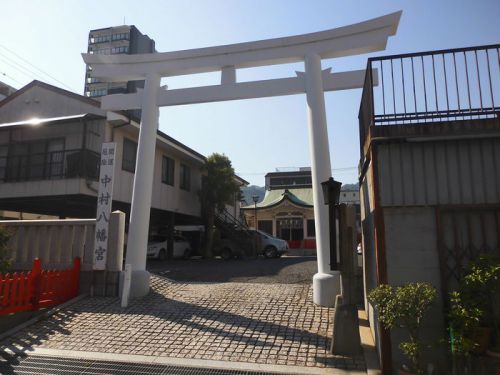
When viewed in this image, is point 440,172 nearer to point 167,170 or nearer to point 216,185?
point 167,170

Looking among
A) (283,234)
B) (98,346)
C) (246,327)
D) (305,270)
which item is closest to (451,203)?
(246,327)

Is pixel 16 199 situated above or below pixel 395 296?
above

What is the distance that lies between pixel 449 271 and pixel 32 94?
19211 mm

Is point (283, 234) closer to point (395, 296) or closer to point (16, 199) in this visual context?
point (16, 199)

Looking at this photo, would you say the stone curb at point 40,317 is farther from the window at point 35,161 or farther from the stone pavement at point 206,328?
the window at point 35,161

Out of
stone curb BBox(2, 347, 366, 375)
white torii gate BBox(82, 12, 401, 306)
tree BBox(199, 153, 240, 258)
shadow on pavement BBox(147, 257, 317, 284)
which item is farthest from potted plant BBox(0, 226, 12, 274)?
tree BBox(199, 153, 240, 258)

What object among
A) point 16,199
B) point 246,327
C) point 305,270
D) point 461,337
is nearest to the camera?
point 461,337

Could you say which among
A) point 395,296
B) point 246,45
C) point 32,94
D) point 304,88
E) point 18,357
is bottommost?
point 18,357

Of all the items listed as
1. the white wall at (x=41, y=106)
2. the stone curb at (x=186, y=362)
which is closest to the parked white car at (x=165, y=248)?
the white wall at (x=41, y=106)

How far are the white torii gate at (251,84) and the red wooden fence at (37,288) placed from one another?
4.85ft

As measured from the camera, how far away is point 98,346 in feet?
22.1

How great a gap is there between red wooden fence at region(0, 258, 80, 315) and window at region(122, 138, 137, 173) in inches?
300

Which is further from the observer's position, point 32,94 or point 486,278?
point 32,94

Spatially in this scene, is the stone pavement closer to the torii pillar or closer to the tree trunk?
the torii pillar
